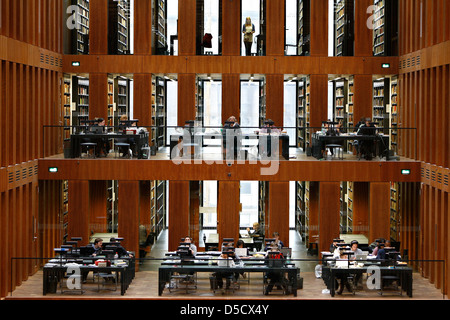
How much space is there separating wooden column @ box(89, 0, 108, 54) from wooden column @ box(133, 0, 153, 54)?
16cm

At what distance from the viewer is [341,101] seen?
19078mm

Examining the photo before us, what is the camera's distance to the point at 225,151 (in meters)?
16.9

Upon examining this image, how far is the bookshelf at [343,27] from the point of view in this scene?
1812 centimetres

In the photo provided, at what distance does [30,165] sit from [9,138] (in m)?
1.44

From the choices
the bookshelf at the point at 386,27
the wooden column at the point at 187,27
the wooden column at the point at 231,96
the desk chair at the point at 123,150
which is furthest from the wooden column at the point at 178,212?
the bookshelf at the point at 386,27

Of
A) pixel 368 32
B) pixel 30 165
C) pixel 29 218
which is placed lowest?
pixel 29 218

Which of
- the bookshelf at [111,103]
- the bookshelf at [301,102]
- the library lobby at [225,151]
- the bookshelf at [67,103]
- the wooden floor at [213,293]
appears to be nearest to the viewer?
the wooden floor at [213,293]

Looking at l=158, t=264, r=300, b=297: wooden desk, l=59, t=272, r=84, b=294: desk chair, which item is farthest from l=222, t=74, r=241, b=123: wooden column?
l=59, t=272, r=84, b=294: desk chair

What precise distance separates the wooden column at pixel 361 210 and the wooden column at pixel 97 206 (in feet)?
20.0

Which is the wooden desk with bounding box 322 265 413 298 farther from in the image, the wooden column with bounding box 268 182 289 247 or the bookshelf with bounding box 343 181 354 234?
the bookshelf with bounding box 343 181 354 234

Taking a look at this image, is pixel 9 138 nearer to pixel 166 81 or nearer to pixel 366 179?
pixel 166 81

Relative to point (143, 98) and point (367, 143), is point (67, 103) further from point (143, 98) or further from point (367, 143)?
point (367, 143)

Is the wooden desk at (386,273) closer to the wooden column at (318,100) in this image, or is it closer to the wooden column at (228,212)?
the wooden column at (228,212)
